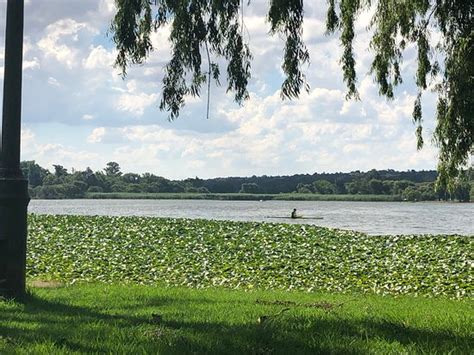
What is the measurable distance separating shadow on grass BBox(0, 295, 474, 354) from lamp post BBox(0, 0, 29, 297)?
99cm

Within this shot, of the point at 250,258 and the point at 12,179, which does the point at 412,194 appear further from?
the point at 12,179

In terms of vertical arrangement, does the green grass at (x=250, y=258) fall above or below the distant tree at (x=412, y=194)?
below

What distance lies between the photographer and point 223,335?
5.22 metres

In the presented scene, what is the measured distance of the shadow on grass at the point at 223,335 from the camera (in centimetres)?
474

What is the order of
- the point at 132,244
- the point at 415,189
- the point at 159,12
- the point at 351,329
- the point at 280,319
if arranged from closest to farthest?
the point at 351,329 < the point at 280,319 < the point at 159,12 < the point at 132,244 < the point at 415,189

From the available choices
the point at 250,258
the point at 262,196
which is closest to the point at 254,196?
the point at 262,196

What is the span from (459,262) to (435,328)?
11821mm

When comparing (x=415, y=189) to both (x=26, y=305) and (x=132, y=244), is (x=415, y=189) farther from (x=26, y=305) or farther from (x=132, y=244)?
(x=26, y=305)

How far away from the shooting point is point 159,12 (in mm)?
7688

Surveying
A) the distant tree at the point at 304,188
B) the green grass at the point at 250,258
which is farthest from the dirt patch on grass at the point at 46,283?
the distant tree at the point at 304,188

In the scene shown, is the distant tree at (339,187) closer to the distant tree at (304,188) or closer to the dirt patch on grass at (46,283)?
the distant tree at (304,188)

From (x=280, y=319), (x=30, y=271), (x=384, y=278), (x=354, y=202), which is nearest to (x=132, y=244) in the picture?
(x=30, y=271)

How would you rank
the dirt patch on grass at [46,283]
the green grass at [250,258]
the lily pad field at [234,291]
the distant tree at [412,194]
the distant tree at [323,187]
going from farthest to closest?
the distant tree at [323,187] → the distant tree at [412,194] → the green grass at [250,258] → the dirt patch on grass at [46,283] → the lily pad field at [234,291]

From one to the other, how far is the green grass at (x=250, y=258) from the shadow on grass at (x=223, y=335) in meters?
6.22
